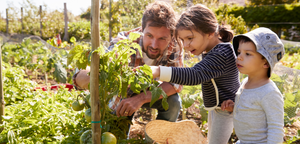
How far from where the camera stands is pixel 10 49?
432 centimetres

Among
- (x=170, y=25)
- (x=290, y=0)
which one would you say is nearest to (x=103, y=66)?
(x=170, y=25)

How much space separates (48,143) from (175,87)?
0.93 meters

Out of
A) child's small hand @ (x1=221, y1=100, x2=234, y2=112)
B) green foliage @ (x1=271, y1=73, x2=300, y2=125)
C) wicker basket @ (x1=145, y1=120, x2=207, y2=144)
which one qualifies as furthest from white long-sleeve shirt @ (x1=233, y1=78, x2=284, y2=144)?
green foliage @ (x1=271, y1=73, x2=300, y2=125)

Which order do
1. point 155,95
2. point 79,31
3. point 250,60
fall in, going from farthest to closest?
point 79,31
point 250,60
point 155,95

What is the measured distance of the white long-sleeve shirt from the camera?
107 cm

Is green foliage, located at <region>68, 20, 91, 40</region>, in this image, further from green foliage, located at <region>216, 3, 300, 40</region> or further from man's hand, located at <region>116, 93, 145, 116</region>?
man's hand, located at <region>116, 93, 145, 116</region>

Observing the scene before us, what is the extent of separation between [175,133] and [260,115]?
75 cm

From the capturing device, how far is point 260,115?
3.70ft

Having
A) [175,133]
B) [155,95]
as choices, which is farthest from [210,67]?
[175,133]

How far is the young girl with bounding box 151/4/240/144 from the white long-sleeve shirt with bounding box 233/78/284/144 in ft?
0.56

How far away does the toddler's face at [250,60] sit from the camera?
3.67 ft

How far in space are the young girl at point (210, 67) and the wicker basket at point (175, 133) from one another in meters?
0.13

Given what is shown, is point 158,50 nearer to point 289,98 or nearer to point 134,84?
point 134,84

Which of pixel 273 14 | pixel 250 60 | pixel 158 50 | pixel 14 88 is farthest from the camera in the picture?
pixel 273 14
